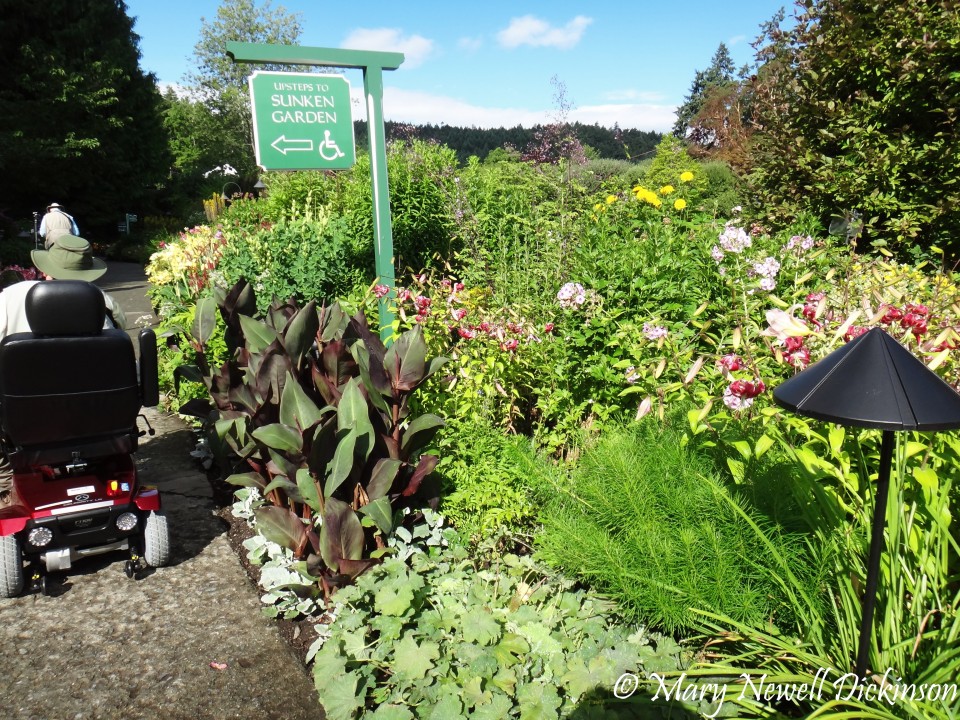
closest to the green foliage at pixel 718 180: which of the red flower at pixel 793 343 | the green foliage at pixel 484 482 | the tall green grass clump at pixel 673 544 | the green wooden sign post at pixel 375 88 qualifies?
the green wooden sign post at pixel 375 88

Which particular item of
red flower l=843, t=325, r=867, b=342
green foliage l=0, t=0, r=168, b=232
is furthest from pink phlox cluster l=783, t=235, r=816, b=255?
green foliage l=0, t=0, r=168, b=232

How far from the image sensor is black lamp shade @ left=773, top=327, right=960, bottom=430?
1337 mm

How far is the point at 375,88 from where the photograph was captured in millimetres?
4285

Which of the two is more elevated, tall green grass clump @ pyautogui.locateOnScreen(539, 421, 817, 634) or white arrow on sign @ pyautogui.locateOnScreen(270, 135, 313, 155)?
white arrow on sign @ pyautogui.locateOnScreen(270, 135, 313, 155)

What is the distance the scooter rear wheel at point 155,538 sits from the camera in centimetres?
294

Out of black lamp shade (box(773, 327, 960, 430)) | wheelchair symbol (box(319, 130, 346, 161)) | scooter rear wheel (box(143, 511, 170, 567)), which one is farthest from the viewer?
wheelchair symbol (box(319, 130, 346, 161))

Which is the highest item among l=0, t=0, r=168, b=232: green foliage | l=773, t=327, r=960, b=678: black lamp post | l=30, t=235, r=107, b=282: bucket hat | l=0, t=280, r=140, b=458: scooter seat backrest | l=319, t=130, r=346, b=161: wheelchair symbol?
l=0, t=0, r=168, b=232: green foliage

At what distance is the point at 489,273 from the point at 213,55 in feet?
131

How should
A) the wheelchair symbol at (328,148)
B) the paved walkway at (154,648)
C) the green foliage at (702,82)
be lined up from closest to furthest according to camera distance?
the paved walkway at (154,648) < the wheelchair symbol at (328,148) < the green foliage at (702,82)

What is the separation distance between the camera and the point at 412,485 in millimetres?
2688

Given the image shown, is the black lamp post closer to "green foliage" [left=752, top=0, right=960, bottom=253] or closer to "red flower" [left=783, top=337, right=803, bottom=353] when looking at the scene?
"red flower" [left=783, top=337, right=803, bottom=353]

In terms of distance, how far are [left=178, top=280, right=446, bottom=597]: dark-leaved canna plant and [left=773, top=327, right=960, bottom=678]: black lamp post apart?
1491 mm

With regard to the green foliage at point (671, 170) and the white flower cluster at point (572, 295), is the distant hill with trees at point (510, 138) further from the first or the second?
the white flower cluster at point (572, 295)

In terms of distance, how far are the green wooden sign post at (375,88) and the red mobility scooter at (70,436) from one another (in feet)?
5.07
